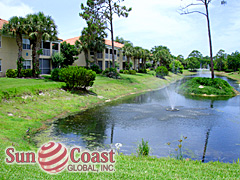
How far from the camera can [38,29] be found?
1117 inches

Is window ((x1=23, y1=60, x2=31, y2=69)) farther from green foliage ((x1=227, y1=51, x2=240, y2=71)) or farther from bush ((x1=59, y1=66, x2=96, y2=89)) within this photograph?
green foliage ((x1=227, y1=51, x2=240, y2=71))

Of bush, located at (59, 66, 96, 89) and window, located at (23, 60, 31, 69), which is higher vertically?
window, located at (23, 60, 31, 69)

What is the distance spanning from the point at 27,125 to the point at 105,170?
8.78m

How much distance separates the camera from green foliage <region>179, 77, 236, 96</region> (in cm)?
3206

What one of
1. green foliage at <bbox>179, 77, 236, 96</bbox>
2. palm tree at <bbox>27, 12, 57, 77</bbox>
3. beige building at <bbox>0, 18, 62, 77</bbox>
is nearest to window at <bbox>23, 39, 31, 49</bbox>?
beige building at <bbox>0, 18, 62, 77</bbox>

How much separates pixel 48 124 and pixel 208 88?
25352 millimetres

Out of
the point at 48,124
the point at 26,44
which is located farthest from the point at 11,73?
the point at 48,124

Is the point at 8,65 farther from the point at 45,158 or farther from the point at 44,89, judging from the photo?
the point at 45,158

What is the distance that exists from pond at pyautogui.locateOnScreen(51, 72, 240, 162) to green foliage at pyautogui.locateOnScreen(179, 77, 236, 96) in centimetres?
1300

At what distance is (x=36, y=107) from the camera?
17562mm

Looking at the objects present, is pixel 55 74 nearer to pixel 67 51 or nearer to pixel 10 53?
pixel 10 53

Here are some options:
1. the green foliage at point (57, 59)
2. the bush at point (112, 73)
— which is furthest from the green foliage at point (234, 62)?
the green foliage at point (57, 59)

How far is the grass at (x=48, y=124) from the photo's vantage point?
635 cm

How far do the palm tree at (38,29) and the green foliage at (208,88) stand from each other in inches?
848
